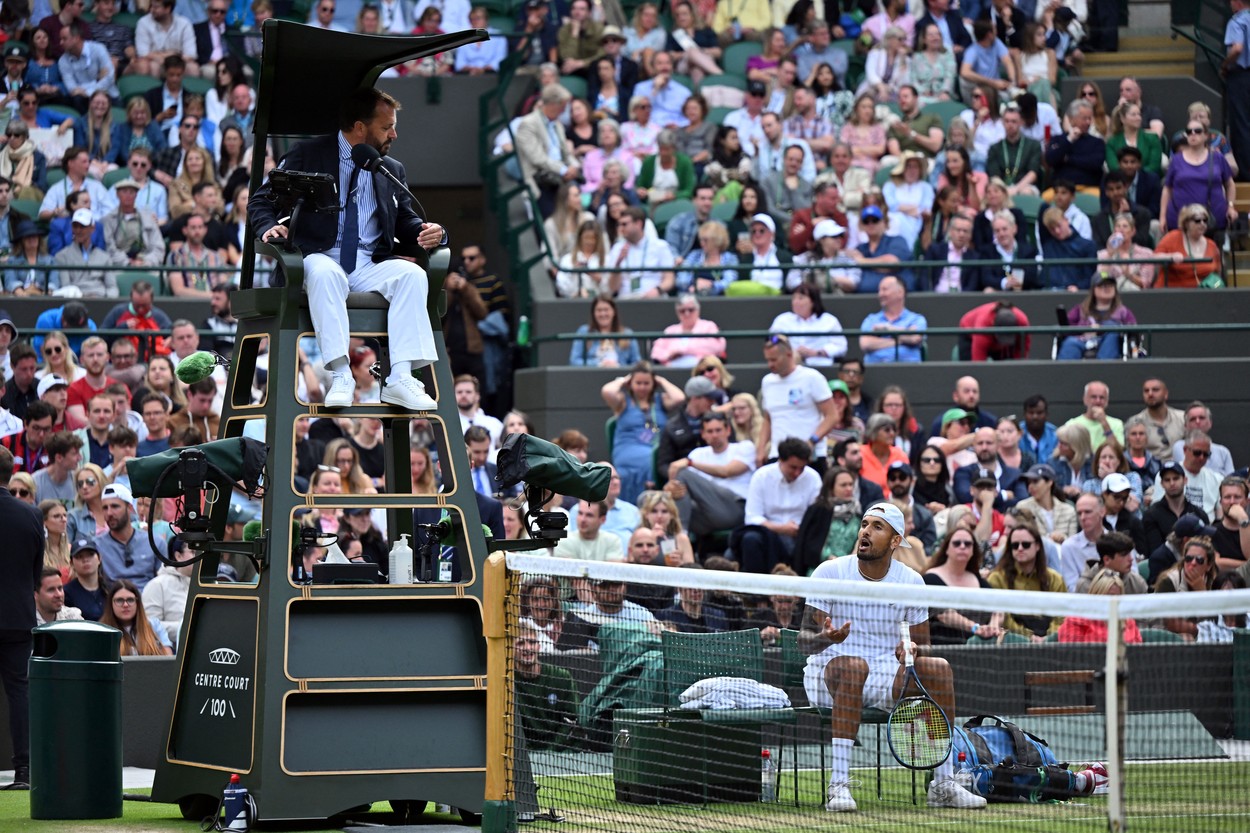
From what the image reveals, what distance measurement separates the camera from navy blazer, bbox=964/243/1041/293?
→ 781 inches

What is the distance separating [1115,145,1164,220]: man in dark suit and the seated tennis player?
1153cm

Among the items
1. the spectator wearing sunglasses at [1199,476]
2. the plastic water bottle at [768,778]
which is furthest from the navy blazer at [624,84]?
the plastic water bottle at [768,778]

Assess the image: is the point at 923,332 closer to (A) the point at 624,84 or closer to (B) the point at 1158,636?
(B) the point at 1158,636

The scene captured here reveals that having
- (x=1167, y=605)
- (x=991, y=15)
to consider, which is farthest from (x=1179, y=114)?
(x=1167, y=605)

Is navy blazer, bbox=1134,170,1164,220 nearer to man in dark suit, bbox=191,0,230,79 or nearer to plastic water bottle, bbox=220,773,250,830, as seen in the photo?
man in dark suit, bbox=191,0,230,79

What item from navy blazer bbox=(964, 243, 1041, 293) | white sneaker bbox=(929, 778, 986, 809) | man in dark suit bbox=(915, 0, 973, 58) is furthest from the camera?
man in dark suit bbox=(915, 0, 973, 58)

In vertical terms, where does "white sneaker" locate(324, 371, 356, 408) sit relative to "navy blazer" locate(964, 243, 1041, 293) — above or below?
below

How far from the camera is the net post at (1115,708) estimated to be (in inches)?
235

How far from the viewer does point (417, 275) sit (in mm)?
9070

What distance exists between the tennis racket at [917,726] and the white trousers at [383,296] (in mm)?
2532

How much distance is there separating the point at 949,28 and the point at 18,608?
15.6m

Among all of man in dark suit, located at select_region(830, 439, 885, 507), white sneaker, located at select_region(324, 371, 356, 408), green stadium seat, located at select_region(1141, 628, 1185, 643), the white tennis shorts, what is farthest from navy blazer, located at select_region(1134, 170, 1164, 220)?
white sneaker, located at select_region(324, 371, 356, 408)

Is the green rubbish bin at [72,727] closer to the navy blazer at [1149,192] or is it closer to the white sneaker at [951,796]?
the white sneaker at [951,796]

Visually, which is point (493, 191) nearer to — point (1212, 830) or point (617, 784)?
point (617, 784)
